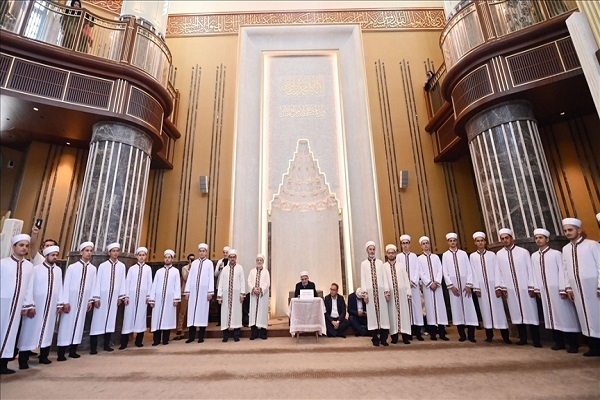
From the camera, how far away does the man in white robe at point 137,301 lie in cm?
424

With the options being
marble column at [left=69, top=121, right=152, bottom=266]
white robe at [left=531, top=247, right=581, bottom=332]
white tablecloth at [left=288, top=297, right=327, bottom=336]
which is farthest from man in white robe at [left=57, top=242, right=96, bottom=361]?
white robe at [left=531, top=247, right=581, bottom=332]

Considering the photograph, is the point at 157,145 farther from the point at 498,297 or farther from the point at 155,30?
the point at 498,297

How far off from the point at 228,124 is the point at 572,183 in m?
7.04

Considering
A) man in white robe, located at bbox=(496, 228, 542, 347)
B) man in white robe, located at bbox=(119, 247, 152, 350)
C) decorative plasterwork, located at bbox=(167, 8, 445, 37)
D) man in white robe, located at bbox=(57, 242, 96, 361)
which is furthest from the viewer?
decorative plasterwork, located at bbox=(167, 8, 445, 37)

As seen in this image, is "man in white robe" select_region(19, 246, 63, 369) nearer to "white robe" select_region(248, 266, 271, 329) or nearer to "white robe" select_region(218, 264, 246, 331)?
"white robe" select_region(218, 264, 246, 331)

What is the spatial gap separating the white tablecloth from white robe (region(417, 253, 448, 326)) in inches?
57.0

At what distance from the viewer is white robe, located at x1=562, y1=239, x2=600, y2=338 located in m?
3.10

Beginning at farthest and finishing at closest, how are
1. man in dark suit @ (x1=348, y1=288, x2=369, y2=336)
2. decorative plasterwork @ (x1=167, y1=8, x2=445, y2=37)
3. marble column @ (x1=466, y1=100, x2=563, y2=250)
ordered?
1. decorative plasterwork @ (x1=167, y1=8, x2=445, y2=37)
2. man in dark suit @ (x1=348, y1=288, x2=369, y2=336)
3. marble column @ (x1=466, y1=100, x2=563, y2=250)

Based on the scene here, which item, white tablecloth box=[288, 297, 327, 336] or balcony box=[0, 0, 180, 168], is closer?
white tablecloth box=[288, 297, 327, 336]

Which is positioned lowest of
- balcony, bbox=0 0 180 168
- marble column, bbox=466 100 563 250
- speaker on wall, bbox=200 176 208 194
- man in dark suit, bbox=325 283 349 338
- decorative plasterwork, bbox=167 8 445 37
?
man in dark suit, bbox=325 283 349 338

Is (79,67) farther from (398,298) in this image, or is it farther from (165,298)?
(398,298)

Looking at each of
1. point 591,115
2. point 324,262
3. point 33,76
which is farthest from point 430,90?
point 33,76

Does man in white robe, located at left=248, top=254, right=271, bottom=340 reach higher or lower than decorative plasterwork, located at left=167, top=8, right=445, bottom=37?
lower

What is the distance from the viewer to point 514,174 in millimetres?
4629
